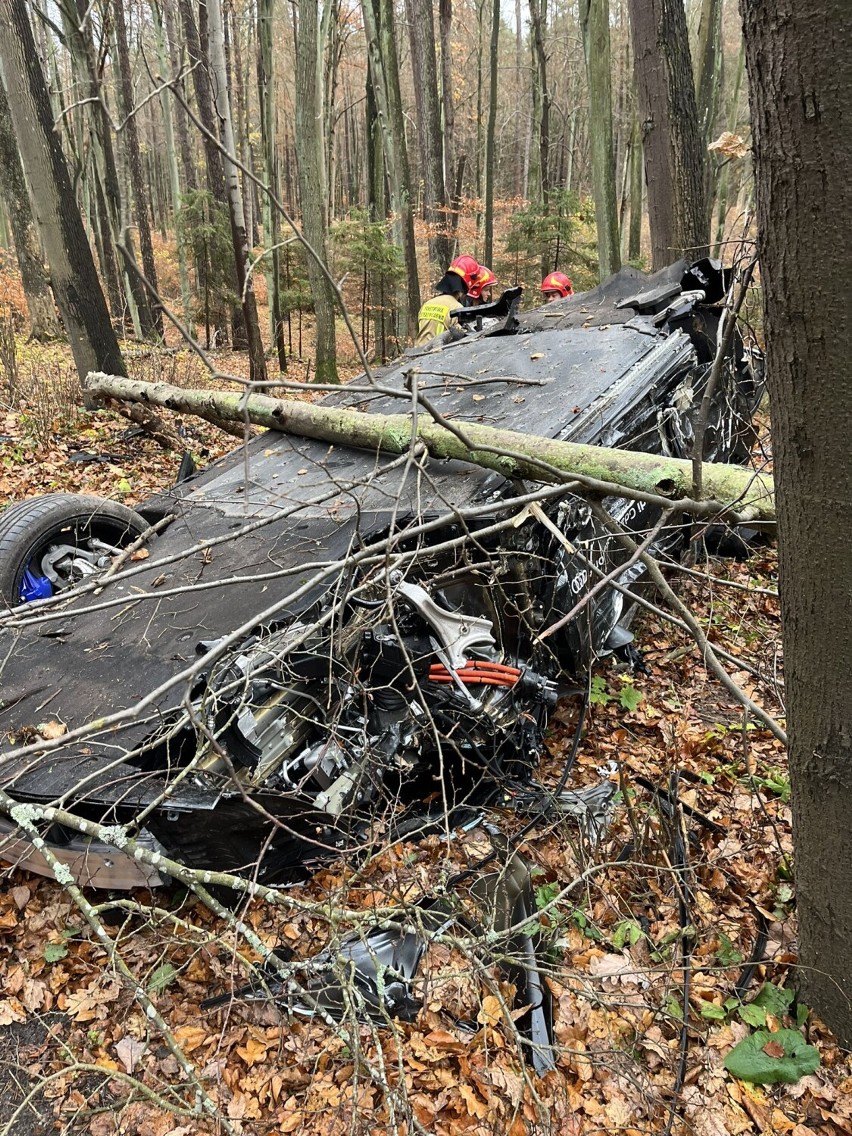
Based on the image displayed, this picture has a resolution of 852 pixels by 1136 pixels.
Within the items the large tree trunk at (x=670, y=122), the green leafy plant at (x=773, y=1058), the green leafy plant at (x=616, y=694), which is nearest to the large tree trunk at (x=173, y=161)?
the large tree trunk at (x=670, y=122)

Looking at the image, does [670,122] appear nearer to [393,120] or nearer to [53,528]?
[53,528]

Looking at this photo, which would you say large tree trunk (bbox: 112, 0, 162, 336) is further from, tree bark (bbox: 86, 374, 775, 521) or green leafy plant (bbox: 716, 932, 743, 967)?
green leafy plant (bbox: 716, 932, 743, 967)

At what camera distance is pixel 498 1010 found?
2.53m

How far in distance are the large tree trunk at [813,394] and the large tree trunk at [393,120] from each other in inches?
417

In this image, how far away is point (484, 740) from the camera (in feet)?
10.2

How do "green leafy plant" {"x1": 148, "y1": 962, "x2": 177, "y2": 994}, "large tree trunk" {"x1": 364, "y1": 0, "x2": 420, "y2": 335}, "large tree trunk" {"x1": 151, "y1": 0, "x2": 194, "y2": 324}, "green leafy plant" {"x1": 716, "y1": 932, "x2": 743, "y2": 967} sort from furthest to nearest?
"large tree trunk" {"x1": 151, "y1": 0, "x2": 194, "y2": 324} < "large tree trunk" {"x1": 364, "y1": 0, "x2": 420, "y2": 335} < "green leafy plant" {"x1": 148, "y1": 962, "x2": 177, "y2": 994} < "green leafy plant" {"x1": 716, "y1": 932, "x2": 743, "y2": 967}

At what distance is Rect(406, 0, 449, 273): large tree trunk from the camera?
44.7 ft

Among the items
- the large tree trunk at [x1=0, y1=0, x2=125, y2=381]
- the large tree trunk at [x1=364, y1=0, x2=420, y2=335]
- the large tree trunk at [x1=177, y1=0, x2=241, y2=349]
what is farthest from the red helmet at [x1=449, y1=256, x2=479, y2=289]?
the large tree trunk at [x1=177, y1=0, x2=241, y2=349]

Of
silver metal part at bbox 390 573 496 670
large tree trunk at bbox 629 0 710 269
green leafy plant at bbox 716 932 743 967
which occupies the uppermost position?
large tree trunk at bbox 629 0 710 269

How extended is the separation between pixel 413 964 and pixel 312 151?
10.8 m

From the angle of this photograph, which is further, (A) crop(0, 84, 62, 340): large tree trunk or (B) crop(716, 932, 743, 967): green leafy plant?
(A) crop(0, 84, 62, 340): large tree trunk

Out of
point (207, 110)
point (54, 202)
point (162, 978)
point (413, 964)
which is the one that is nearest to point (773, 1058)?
point (413, 964)

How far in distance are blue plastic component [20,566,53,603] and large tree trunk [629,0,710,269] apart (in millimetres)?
5709

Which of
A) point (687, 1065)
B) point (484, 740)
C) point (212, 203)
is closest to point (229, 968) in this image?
point (484, 740)
